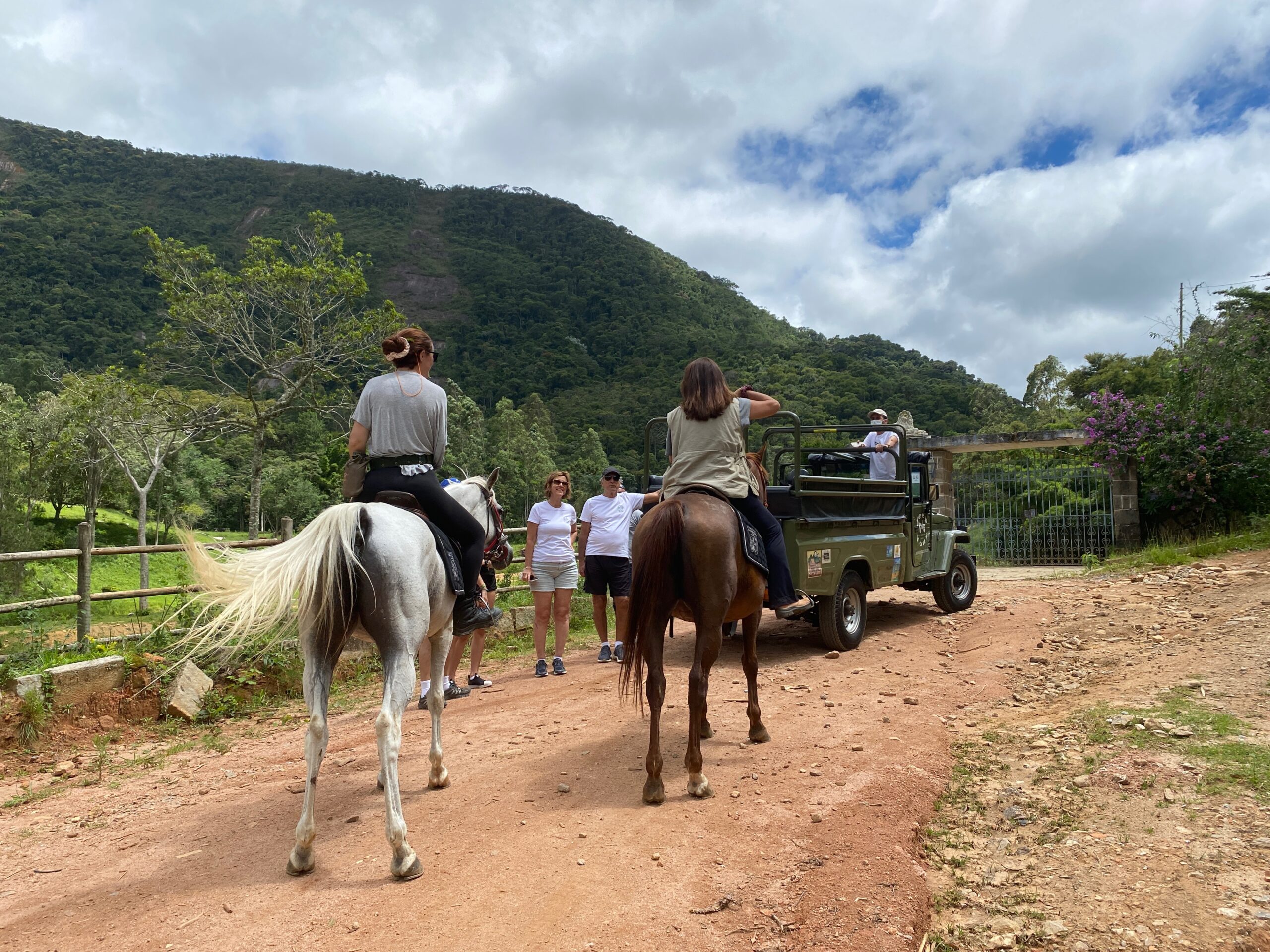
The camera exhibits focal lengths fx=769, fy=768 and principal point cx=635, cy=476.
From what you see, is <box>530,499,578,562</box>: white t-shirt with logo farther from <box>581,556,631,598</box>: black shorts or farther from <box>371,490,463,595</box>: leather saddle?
<box>371,490,463,595</box>: leather saddle

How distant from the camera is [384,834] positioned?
3883 millimetres

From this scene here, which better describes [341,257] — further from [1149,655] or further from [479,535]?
[1149,655]

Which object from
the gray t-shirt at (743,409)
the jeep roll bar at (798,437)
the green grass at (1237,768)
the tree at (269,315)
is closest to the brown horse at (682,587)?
the gray t-shirt at (743,409)

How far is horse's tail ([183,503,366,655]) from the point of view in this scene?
11.8ft

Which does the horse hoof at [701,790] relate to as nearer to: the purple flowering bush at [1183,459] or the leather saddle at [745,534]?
the leather saddle at [745,534]

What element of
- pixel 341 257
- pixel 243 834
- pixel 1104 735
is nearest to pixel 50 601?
pixel 243 834

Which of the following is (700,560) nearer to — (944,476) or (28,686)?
(28,686)

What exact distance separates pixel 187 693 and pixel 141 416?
67.0 ft

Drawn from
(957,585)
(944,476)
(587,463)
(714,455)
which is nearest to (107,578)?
(587,463)

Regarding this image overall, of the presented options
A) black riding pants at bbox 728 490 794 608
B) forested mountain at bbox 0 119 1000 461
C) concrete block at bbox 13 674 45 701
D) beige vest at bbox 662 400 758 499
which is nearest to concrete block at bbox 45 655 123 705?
concrete block at bbox 13 674 45 701

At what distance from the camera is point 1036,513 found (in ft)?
58.2

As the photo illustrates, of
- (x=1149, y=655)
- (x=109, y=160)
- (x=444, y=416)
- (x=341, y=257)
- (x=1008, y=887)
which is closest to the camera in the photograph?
(x=1008, y=887)

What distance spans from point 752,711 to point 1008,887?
2147mm

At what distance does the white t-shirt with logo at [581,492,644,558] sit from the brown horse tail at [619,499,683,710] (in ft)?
11.8
